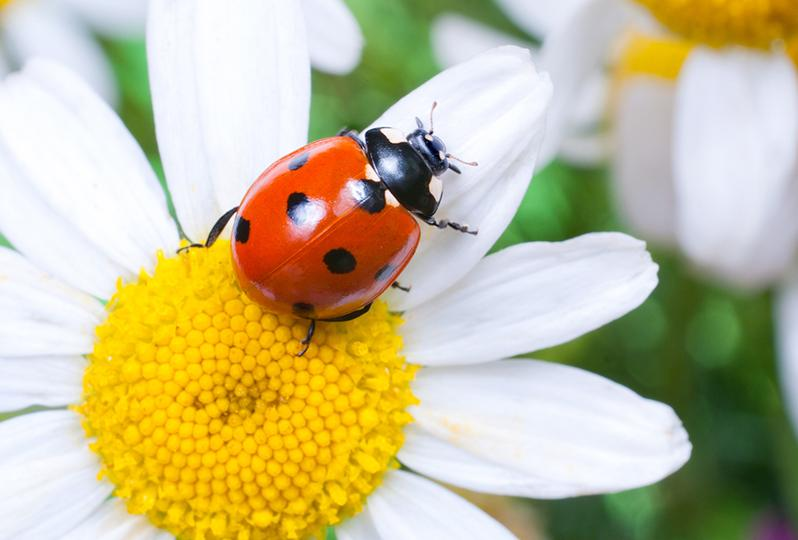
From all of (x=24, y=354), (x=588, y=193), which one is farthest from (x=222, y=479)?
(x=588, y=193)

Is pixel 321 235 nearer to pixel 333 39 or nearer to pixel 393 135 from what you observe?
pixel 393 135

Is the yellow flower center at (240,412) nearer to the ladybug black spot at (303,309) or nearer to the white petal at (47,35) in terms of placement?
the ladybug black spot at (303,309)

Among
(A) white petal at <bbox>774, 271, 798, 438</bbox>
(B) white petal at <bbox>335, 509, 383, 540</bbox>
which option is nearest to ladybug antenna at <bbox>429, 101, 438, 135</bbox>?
(B) white petal at <bbox>335, 509, 383, 540</bbox>

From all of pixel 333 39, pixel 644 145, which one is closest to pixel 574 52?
pixel 644 145

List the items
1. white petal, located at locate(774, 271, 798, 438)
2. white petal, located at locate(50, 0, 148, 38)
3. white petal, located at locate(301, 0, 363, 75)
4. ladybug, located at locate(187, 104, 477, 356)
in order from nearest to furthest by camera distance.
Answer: ladybug, located at locate(187, 104, 477, 356) < white petal, located at locate(301, 0, 363, 75) < white petal, located at locate(774, 271, 798, 438) < white petal, located at locate(50, 0, 148, 38)

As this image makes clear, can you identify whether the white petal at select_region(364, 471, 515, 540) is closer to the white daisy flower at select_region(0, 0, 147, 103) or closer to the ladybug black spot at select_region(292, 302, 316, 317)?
the ladybug black spot at select_region(292, 302, 316, 317)

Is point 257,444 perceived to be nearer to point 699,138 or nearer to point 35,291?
point 35,291
